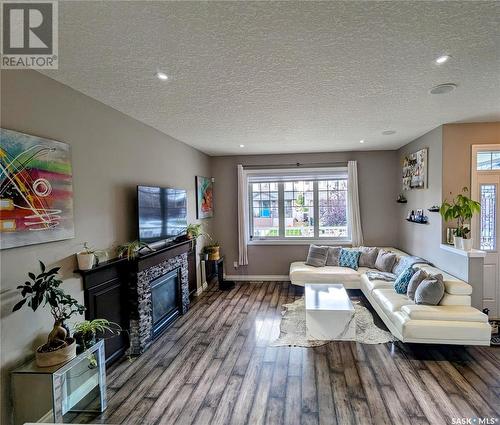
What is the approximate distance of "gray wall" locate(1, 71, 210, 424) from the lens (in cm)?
197

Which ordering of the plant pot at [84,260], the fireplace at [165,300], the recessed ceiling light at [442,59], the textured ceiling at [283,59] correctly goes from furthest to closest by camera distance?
the fireplace at [165,300], the plant pot at [84,260], the recessed ceiling light at [442,59], the textured ceiling at [283,59]

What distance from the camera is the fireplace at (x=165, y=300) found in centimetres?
364

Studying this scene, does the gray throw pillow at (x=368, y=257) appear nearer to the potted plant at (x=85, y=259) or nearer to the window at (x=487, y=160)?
the window at (x=487, y=160)

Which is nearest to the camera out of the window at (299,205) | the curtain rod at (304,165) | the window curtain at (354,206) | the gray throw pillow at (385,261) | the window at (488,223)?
the window at (488,223)

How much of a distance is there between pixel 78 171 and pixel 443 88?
11.0 ft

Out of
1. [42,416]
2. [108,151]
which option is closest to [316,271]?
[108,151]

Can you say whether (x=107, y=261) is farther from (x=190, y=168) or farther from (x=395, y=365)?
(x=395, y=365)

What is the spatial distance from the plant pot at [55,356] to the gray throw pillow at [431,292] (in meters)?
3.39

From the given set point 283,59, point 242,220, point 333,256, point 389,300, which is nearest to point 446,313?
point 389,300

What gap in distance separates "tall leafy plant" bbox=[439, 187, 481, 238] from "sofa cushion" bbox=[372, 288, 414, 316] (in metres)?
1.05

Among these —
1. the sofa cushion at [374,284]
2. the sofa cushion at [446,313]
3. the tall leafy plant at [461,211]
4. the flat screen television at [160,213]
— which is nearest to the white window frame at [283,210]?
the sofa cushion at [374,284]

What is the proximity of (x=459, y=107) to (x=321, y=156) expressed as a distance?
2982mm

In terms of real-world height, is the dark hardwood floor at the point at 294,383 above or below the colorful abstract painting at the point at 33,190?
below

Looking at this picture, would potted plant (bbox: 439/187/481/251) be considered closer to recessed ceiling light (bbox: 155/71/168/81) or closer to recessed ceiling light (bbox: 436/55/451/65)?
recessed ceiling light (bbox: 436/55/451/65)
